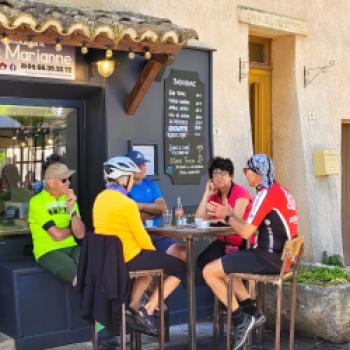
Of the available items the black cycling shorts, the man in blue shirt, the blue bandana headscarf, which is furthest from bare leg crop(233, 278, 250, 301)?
the blue bandana headscarf

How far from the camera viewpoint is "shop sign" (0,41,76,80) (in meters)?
5.79

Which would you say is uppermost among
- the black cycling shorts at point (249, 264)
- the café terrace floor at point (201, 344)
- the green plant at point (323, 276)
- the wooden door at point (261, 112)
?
the wooden door at point (261, 112)

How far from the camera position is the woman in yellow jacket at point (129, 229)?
502cm

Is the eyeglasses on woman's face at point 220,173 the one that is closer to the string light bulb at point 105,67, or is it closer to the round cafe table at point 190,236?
the round cafe table at point 190,236

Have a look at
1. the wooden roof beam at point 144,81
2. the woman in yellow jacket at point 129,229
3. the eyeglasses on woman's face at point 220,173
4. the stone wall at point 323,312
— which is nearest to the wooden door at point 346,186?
the stone wall at point 323,312

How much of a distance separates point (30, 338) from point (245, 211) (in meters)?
2.12

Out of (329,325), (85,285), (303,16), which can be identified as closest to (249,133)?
(303,16)

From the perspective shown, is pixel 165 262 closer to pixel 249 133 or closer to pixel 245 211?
pixel 245 211

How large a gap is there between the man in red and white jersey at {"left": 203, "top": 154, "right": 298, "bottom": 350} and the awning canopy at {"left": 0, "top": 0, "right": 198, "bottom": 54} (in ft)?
4.17

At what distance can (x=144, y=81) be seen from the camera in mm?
6262

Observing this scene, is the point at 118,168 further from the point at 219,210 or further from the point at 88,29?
the point at 88,29

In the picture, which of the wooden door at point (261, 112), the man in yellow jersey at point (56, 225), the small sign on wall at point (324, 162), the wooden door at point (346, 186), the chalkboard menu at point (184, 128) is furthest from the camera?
the wooden door at point (346, 186)

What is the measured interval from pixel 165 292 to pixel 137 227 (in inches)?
33.4

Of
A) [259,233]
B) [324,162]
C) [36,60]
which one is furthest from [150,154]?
[324,162]
